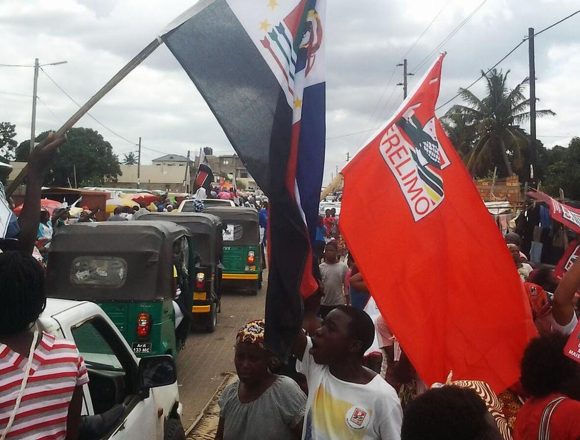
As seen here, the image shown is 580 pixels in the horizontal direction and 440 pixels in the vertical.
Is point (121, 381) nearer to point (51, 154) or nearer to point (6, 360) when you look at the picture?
point (51, 154)

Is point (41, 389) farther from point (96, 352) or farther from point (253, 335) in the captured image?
point (96, 352)

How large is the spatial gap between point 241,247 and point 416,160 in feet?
36.5

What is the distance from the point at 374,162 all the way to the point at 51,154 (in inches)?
64.9

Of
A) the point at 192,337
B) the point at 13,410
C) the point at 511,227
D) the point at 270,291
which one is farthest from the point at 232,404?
the point at 511,227

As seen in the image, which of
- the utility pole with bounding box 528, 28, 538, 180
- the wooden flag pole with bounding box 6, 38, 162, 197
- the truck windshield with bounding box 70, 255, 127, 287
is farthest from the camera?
the utility pole with bounding box 528, 28, 538, 180

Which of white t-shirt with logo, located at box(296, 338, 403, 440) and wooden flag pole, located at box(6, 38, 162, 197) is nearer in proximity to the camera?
white t-shirt with logo, located at box(296, 338, 403, 440)

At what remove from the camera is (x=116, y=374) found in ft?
12.3

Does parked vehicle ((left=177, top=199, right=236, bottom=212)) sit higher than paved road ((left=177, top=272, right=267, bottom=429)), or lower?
higher

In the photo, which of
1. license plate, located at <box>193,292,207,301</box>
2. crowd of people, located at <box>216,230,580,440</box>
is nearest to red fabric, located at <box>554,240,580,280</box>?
crowd of people, located at <box>216,230,580,440</box>

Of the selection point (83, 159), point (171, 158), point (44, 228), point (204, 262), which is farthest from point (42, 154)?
point (171, 158)

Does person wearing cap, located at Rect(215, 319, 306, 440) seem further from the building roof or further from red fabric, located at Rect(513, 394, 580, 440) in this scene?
the building roof

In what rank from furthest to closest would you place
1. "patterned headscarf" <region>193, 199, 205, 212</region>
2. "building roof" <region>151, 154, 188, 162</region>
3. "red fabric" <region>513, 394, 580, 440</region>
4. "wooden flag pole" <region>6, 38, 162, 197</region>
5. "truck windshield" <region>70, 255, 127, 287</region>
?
"building roof" <region>151, 154, 188, 162</region> < "patterned headscarf" <region>193, 199, 205, 212</region> < "truck windshield" <region>70, 255, 127, 287</region> < "wooden flag pole" <region>6, 38, 162, 197</region> < "red fabric" <region>513, 394, 580, 440</region>

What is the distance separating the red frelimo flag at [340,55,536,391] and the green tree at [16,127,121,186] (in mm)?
54166

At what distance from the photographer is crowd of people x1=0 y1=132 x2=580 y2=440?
84.1 inches
